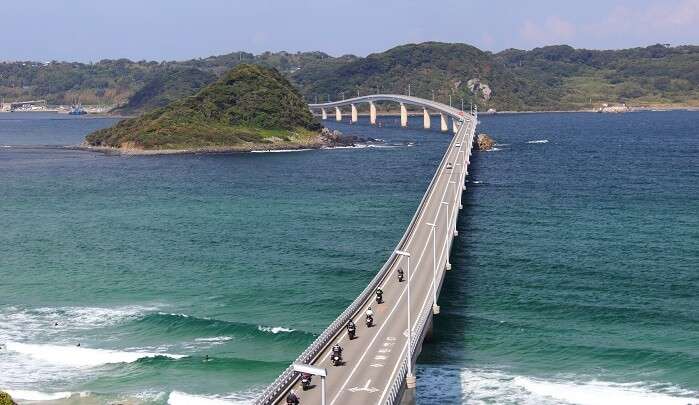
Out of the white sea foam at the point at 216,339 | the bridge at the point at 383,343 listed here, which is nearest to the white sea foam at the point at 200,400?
the bridge at the point at 383,343

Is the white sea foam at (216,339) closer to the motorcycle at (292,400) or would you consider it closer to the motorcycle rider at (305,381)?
the motorcycle rider at (305,381)

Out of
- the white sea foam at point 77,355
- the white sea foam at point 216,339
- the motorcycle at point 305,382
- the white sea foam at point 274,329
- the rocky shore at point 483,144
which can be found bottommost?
the white sea foam at point 77,355

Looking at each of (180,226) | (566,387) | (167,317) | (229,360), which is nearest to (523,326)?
(566,387)

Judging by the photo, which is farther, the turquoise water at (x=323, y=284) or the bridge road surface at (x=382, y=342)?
the turquoise water at (x=323, y=284)

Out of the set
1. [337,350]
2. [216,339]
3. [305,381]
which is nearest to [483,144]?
[216,339]

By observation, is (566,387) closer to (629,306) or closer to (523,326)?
(523,326)
